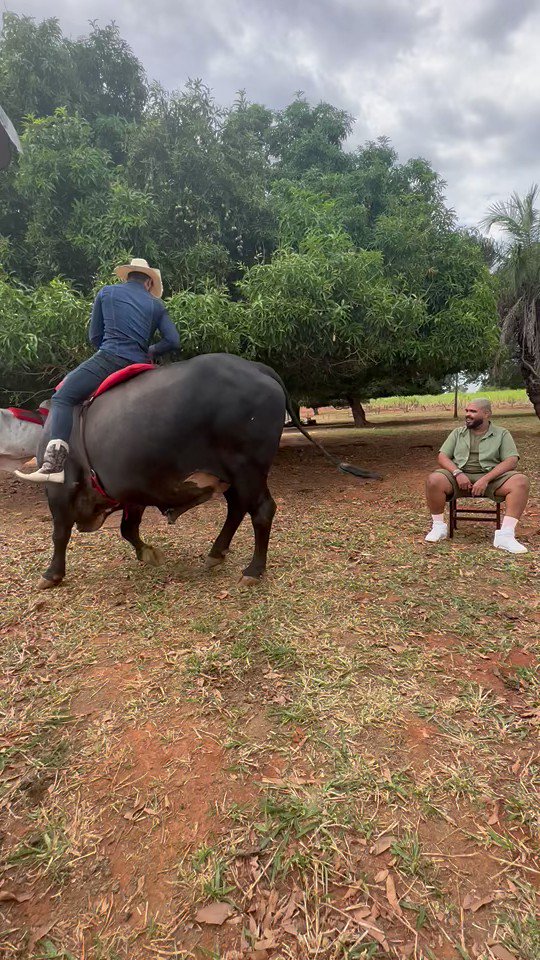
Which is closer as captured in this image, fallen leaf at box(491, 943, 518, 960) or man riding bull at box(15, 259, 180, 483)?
fallen leaf at box(491, 943, 518, 960)

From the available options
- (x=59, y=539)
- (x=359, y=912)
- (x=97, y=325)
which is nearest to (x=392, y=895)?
(x=359, y=912)

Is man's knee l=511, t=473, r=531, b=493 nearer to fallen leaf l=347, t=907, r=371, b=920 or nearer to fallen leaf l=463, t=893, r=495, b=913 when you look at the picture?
fallen leaf l=463, t=893, r=495, b=913

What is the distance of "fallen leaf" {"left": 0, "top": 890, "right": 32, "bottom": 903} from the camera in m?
1.54

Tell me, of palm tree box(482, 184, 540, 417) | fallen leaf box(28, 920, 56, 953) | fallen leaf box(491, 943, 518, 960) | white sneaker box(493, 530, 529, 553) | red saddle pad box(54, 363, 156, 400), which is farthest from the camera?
palm tree box(482, 184, 540, 417)

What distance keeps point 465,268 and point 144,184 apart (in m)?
5.53

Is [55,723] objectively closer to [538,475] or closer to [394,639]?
[394,639]

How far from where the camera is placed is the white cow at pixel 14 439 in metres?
5.39

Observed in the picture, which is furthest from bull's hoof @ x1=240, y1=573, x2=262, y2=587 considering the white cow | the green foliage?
the green foliage

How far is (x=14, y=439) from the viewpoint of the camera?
213 inches

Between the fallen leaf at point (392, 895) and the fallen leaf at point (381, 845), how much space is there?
0.27 feet

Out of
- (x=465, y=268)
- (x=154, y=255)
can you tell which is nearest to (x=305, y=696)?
(x=154, y=255)

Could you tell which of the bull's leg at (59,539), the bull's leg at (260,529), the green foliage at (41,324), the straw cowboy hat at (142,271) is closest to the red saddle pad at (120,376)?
the straw cowboy hat at (142,271)

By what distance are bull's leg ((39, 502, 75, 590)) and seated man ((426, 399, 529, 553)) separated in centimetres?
323

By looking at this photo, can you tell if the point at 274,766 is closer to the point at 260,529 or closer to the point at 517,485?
the point at 260,529
